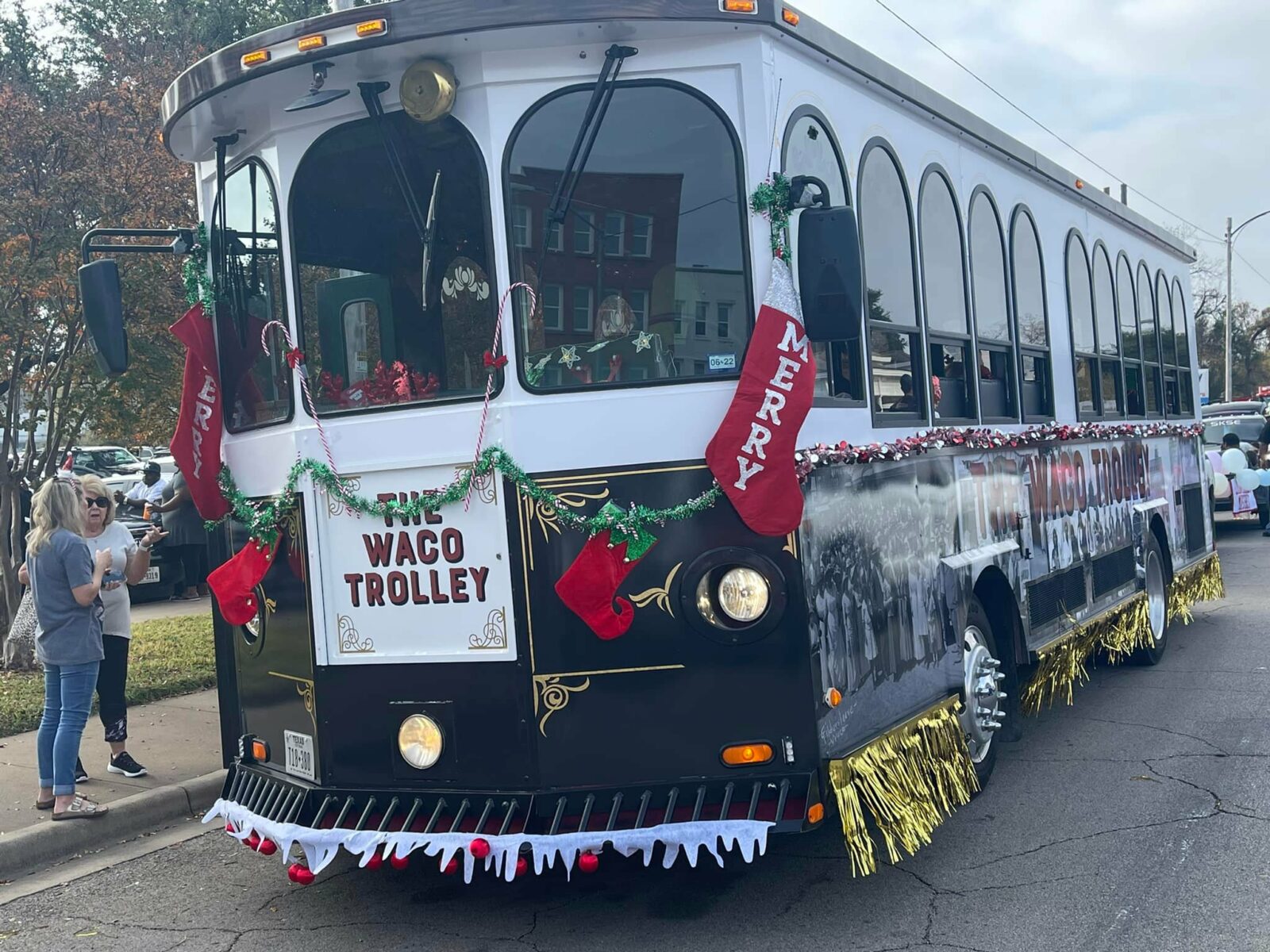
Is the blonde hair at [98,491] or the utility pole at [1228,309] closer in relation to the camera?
the blonde hair at [98,491]

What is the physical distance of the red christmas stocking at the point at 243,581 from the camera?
5.15 metres

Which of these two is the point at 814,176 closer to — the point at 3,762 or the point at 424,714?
the point at 424,714

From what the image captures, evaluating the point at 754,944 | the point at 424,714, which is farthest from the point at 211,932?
the point at 754,944

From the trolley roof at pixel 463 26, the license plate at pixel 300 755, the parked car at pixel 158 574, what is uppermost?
the trolley roof at pixel 463 26

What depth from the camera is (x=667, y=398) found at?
451 centimetres

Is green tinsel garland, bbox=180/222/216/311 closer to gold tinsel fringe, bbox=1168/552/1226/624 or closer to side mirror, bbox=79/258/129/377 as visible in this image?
side mirror, bbox=79/258/129/377

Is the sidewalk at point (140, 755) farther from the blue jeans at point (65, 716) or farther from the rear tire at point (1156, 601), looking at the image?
the rear tire at point (1156, 601)

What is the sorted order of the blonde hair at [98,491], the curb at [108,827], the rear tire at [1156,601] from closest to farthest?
the curb at [108,827] < the blonde hair at [98,491] < the rear tire at [1156,601]

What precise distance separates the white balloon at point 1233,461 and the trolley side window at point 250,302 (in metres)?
16.3

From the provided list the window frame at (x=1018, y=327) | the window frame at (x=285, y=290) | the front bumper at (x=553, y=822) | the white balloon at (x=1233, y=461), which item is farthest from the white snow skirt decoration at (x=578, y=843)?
the white balloon at (x=1233, y=461)

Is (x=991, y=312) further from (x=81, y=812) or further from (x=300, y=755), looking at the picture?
(x=81, y=812)

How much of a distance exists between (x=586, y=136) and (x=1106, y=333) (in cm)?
580

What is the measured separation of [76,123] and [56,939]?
7076 millimetres

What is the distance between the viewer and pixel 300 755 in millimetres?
5035
